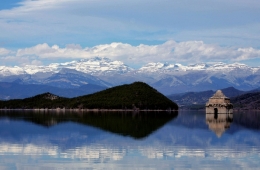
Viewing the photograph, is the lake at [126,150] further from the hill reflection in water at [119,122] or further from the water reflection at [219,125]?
the water reflection at [219,125]

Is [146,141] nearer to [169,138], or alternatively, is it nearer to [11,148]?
[169,138]

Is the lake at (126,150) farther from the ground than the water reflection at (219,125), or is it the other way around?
the water reflection at (219,125)

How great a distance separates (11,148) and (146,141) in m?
16.0

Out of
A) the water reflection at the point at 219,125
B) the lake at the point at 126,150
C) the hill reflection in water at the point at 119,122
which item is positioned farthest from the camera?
the water reflection at the point at 219,125

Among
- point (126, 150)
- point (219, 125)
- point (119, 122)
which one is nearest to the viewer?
point (126, 150)

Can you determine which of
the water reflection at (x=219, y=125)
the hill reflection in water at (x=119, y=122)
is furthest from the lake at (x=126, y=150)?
the water reflection at (x=219, y=125)

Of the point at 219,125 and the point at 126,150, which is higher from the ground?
the point at 219,125

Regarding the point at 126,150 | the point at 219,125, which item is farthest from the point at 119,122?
the point at 126,150

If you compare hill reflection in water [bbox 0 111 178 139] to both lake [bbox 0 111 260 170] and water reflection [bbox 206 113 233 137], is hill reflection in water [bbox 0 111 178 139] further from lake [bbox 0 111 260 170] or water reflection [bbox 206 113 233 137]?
water reflection [bbox 206 113 233 137]

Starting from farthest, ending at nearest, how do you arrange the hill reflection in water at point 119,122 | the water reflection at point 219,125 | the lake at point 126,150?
the water reflection at point 219,125, the hill reflection in water at point 119,122, the lake at point 126,150

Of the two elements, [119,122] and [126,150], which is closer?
[126,150]

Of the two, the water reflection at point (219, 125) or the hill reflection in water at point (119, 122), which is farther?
the water reflection at point (219, 125)

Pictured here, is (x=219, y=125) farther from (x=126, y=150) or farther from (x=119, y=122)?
(x=126, y=150)

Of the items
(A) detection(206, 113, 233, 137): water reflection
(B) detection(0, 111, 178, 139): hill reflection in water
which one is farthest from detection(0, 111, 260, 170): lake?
(A) detection(206, 113, 233, 137): water reflection
